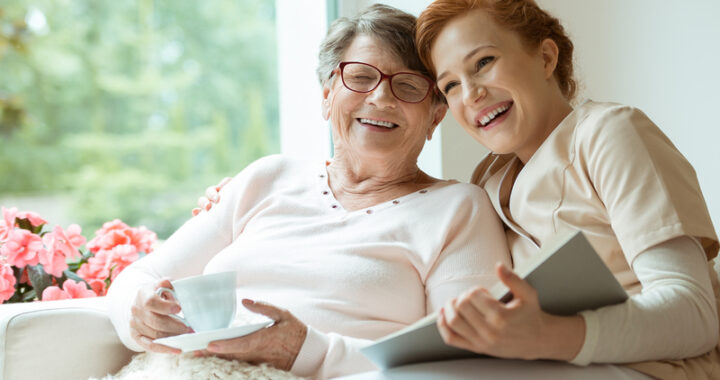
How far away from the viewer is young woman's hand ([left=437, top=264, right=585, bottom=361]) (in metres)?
0.86

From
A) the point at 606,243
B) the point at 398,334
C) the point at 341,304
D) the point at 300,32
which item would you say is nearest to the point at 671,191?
the point at 606,243

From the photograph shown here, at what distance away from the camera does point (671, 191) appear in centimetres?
105

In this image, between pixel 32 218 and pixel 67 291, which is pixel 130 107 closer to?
pixel 32 218

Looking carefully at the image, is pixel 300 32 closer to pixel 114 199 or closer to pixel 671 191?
pixel 671 191

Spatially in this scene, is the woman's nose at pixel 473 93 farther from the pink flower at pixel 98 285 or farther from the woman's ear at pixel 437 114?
the pink flower at pixel 98 285

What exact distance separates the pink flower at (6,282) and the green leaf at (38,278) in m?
0.05

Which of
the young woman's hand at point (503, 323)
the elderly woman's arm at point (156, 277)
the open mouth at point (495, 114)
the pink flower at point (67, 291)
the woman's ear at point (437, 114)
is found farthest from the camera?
the pink flower at point (67, 291)

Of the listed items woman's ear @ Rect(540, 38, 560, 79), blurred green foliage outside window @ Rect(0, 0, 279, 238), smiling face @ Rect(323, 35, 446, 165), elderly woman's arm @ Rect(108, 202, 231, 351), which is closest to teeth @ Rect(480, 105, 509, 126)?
woman's ear @ Rect(540, 38, 560, 79)

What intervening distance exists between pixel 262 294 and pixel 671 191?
2.76ft

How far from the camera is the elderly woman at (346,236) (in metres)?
1.25

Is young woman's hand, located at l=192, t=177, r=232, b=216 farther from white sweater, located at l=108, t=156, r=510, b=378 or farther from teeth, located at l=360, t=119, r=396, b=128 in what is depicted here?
teeth, located at l=360, t=119, r=396, b=128

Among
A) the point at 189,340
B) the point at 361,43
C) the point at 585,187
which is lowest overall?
the point at 189,340

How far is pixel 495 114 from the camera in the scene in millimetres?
1364

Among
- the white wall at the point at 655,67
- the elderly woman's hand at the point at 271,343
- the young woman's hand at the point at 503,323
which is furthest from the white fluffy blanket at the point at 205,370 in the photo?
the white wall at the point at 655,67
